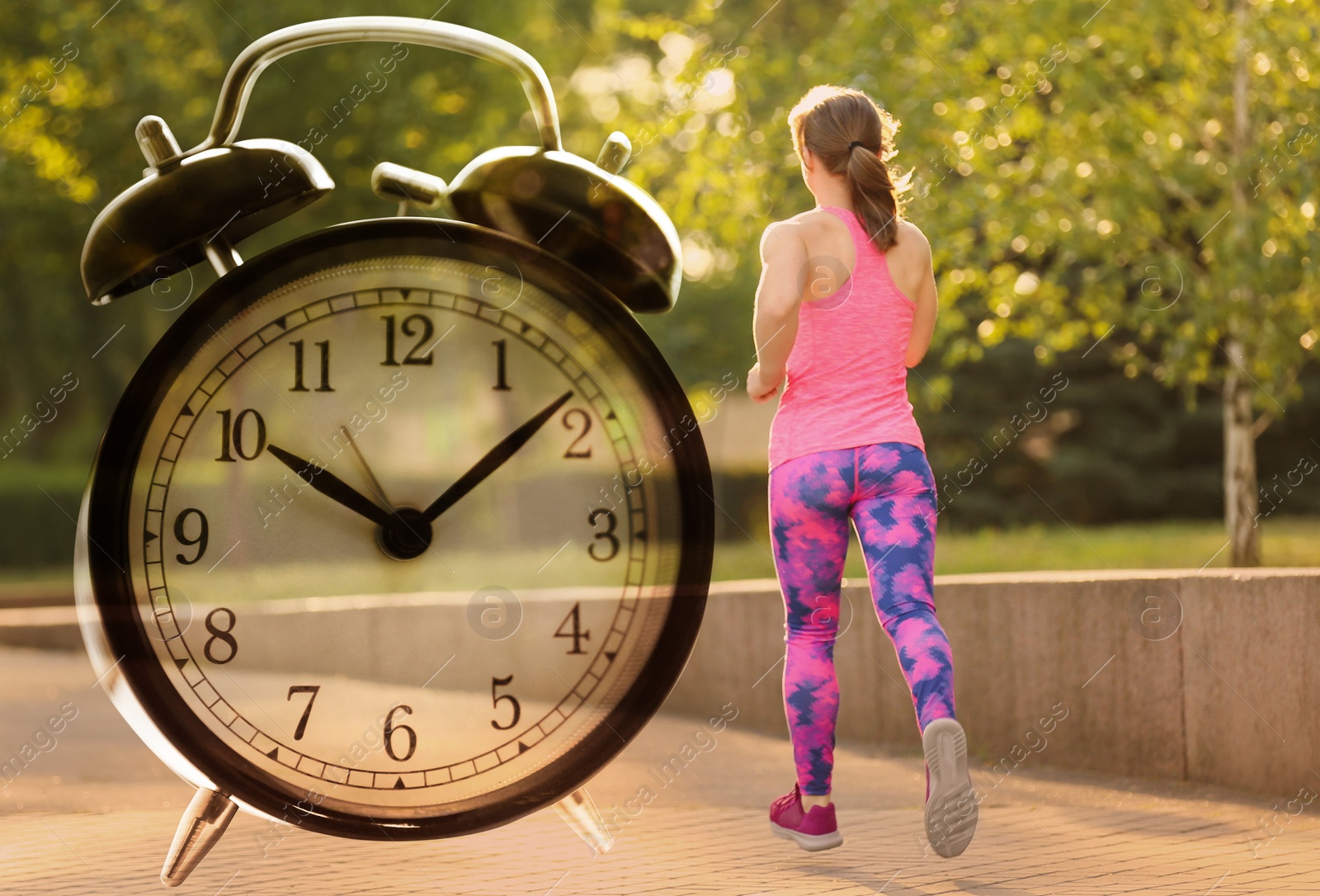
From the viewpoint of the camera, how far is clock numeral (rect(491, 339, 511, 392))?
300 cm

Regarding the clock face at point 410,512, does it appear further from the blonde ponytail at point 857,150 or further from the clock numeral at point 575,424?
the blonde ponytail at point 857,150

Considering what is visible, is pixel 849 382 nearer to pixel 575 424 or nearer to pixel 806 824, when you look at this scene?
pixel 575 424

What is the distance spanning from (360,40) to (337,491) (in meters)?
0.89

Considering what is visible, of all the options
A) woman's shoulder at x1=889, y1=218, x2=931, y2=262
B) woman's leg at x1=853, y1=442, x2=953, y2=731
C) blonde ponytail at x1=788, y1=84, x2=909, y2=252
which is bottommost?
woman's leg at x1=853, y1=442, x2=953, y2=731

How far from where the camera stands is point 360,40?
3.05 m

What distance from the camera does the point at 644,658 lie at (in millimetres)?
3020

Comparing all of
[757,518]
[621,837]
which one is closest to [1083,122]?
[621,837]

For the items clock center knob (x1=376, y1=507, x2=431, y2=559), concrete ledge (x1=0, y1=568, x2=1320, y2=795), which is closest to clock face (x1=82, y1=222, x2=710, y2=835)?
clock center knob (x1=376, y1=507, x2=431, y2=559)

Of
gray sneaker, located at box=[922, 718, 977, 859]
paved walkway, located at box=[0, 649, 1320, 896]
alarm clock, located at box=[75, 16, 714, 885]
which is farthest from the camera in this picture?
paved walkway, located at box=[0, 649, 1320, 896]

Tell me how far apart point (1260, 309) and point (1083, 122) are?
4.83 feet

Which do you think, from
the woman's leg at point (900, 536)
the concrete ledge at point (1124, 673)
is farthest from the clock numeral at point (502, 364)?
the concrete ledge at point (1124, 673)

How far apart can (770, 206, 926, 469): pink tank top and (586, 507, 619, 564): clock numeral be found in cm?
70

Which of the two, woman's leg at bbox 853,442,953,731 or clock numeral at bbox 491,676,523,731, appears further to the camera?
woman's leg at bbox 853,442,953,731

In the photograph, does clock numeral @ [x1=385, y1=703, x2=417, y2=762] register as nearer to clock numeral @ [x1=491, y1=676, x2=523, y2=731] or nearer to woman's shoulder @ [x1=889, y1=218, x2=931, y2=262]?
clock numeral @ [x1=491, y1=676, x2=523, y2=731]
